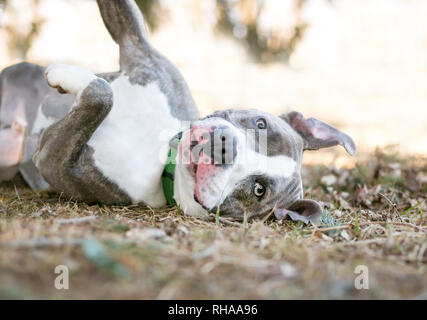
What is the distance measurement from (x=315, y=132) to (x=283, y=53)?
4.84m

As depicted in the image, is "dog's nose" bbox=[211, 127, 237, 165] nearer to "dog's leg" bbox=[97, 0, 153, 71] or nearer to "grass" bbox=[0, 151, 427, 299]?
"grass" bbox=[0, 151, 427, 299]

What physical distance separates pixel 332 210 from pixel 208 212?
1.26 metres

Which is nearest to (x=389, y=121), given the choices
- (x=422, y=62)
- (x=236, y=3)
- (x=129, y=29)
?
(x=422, y=62)

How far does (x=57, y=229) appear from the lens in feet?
6.56

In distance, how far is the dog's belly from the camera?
3174mm

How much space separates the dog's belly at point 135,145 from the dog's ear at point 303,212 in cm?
91

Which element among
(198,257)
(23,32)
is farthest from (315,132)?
(23,32)

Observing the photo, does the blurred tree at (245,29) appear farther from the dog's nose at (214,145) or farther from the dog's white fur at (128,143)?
the dog's nose at (214,145)

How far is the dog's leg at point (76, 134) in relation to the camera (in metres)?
3.00

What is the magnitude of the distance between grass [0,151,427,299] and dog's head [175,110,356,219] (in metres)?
0.14

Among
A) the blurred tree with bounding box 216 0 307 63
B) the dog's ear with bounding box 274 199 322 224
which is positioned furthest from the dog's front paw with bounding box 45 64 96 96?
the blurred tree with bounding box 216 0 307 63

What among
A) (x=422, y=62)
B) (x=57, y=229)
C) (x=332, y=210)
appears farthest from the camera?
(x=422, y=62)

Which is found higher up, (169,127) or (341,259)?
(169,127)

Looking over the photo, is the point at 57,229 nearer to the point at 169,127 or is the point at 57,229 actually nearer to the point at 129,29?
the point at 169,127
